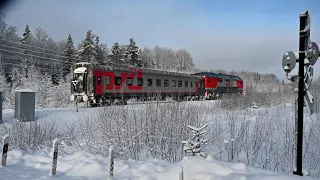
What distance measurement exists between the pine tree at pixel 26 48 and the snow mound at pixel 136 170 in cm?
3868

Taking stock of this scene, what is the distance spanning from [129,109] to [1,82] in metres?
27.1

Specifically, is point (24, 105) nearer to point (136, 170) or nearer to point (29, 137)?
point (29, 137)

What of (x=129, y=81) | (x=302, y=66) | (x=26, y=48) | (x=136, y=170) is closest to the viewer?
(x=302, y=66)

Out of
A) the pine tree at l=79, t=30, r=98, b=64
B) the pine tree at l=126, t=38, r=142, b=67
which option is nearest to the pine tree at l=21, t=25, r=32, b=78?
the pine tree at l=79, t=30, r=98, b=64

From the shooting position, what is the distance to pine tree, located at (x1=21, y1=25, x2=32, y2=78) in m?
42.8

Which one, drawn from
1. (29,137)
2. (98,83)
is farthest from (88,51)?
(29,137)

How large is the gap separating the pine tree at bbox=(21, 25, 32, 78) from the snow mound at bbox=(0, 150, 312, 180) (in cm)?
3868

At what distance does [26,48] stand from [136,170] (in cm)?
4796

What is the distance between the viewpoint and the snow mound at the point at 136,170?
4789 mm

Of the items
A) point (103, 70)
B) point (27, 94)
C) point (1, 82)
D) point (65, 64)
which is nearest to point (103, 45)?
point (65, 64)

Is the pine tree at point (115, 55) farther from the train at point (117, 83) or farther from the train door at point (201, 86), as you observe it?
the train at point (117, 83)

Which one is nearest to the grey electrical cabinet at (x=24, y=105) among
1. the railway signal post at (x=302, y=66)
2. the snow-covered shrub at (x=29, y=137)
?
the snow-covered shrub at (x=29, y=137)

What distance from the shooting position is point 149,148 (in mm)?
7527

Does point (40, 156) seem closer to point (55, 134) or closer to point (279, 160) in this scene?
point (55, 134)
